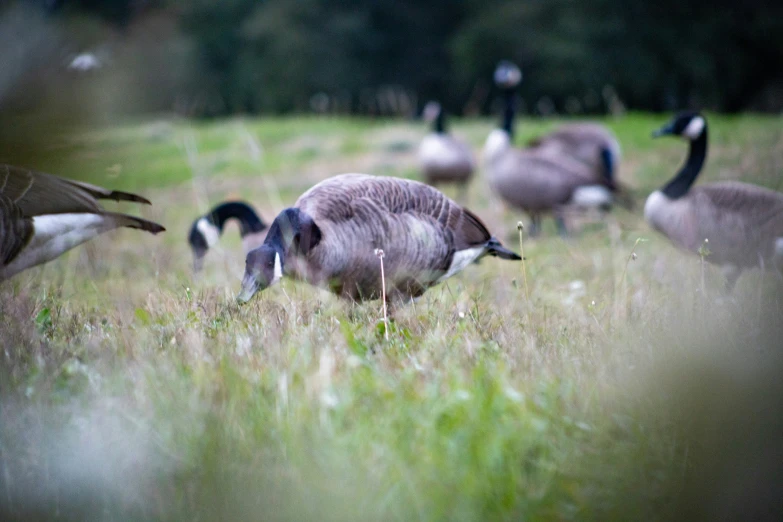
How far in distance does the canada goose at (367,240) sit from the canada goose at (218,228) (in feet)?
7.85

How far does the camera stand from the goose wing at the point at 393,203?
3952mm

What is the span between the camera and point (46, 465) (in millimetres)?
2412

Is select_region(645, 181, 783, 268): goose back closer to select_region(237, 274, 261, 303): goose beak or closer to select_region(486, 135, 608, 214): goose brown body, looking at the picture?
select_region(486, 135, 608, 214): goose brown body

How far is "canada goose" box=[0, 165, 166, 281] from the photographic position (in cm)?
384

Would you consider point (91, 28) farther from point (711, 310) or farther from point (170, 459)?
point (711, 310)

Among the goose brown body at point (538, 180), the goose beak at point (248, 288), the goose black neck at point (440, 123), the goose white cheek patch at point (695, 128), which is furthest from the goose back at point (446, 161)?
the goose beak at point (248, 288)

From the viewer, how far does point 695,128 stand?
6.45 m

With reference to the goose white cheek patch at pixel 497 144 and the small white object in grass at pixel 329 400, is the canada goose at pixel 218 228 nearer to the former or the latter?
the goose white cheek patch at pixel 497 144

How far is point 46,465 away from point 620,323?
7.77 ft

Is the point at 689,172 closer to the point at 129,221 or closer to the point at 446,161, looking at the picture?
the point at 129,221

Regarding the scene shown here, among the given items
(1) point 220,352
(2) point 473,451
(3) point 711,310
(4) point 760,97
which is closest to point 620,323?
(3) point 711,310

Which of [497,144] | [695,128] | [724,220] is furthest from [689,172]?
[497,144]

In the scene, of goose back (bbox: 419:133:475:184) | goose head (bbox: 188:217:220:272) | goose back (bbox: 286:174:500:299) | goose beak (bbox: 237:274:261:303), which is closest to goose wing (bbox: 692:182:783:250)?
goose back (bbox: 286:174:500:299)

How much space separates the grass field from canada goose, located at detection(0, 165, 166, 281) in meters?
0.29
